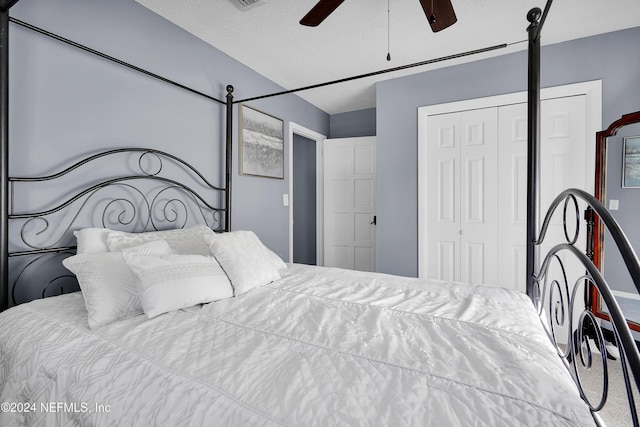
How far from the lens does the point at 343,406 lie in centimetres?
69

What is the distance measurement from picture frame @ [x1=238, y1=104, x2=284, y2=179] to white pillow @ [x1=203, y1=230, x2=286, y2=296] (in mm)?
1230

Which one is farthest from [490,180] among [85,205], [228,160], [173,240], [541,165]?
[85,205]

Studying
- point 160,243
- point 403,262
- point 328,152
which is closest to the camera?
point 160,243

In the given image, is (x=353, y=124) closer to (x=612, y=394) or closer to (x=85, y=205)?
(x=85, y=205)

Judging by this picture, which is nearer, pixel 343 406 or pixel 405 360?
pixel 343 406

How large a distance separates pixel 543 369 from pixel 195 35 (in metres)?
2.87

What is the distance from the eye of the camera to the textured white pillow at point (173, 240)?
60.6 inches

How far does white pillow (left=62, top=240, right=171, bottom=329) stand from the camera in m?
1.20

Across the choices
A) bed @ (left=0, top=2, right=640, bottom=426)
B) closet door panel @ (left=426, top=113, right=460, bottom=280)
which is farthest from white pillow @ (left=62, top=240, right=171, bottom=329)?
closet door panel @ (left=426, top=113, right=460, bottom=280)

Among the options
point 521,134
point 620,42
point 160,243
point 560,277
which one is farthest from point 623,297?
point 160,243

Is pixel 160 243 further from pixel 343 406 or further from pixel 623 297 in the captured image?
pixel 623 297

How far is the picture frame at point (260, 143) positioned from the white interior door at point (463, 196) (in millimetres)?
1638

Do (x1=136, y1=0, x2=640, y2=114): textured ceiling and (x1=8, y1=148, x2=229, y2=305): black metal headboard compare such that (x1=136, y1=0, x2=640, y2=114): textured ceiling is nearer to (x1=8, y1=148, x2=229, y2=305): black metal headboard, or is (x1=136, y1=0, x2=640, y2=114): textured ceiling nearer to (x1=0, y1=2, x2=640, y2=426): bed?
(x1=0, y1=2, x2=640, y2=426): bed

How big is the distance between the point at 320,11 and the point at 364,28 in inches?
34.0
